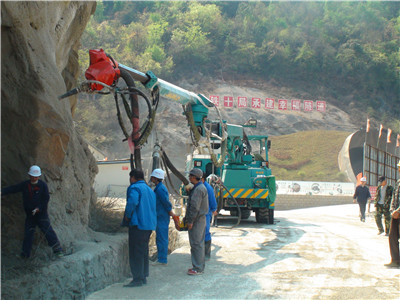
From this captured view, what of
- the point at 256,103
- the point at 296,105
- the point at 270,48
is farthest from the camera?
the point at 270,48

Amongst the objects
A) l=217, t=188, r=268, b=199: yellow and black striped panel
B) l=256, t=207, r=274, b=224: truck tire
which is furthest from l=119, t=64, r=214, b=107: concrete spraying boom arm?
l=256, t=207, r=274, b=224: truck tire

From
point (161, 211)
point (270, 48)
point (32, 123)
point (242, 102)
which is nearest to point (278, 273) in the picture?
point (161, 211)

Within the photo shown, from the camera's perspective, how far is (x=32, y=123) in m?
6.52

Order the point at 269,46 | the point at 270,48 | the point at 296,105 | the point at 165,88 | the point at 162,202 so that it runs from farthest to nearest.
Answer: the point at 269,46 → the point at 270,48 → the point at 296,105 → the point at 165,88 → the point at 162,202

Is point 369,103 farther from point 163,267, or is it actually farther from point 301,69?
point 163,267

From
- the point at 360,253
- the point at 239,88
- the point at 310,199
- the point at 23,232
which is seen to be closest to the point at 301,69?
the point at 239,88

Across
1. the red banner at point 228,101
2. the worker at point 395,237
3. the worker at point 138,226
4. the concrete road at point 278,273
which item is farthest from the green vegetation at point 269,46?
the worker at point 138,226

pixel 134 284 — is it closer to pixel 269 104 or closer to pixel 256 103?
pixel 256 103

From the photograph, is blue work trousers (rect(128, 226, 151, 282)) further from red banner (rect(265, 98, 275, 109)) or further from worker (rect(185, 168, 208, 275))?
red banner (rect(265, 98, 275, 109))

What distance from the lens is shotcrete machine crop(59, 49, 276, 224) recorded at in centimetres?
707

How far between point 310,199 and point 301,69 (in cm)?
4442

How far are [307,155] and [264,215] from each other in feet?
125

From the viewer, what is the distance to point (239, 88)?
61469mm

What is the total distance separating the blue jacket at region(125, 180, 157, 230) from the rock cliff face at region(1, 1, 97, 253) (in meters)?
1.01
